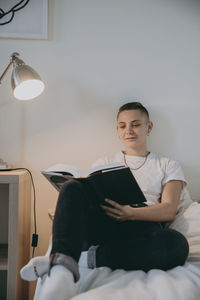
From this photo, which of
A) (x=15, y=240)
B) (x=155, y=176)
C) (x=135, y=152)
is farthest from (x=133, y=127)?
(x=15, y=240)

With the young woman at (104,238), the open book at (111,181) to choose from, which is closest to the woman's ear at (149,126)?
the young woman at (104,238)

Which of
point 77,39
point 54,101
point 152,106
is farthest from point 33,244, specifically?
point 77,39

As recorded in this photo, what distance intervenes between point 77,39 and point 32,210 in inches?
41.7

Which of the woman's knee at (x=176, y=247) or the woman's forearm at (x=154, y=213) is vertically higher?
the woman's forearm at (x=154, y=213)

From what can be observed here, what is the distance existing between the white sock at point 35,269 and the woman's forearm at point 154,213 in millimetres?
362

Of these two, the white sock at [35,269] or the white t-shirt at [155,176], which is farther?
the white t-shirt at [155,176]

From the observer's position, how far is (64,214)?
76 cm

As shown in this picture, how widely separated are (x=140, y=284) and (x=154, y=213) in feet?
1.10

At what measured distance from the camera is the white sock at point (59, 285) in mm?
587

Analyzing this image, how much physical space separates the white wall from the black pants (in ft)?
1.89

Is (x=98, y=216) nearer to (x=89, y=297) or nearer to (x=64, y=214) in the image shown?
(x=64, y=214)

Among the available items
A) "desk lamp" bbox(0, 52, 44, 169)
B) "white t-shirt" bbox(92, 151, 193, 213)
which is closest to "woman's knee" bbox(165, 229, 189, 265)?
"white t-shirt" bbox(92, 151, 193, 213)

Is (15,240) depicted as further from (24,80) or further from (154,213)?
(24,80)

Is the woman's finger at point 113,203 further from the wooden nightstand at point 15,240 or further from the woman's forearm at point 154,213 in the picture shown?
the wooden nightstand at point 15,240
